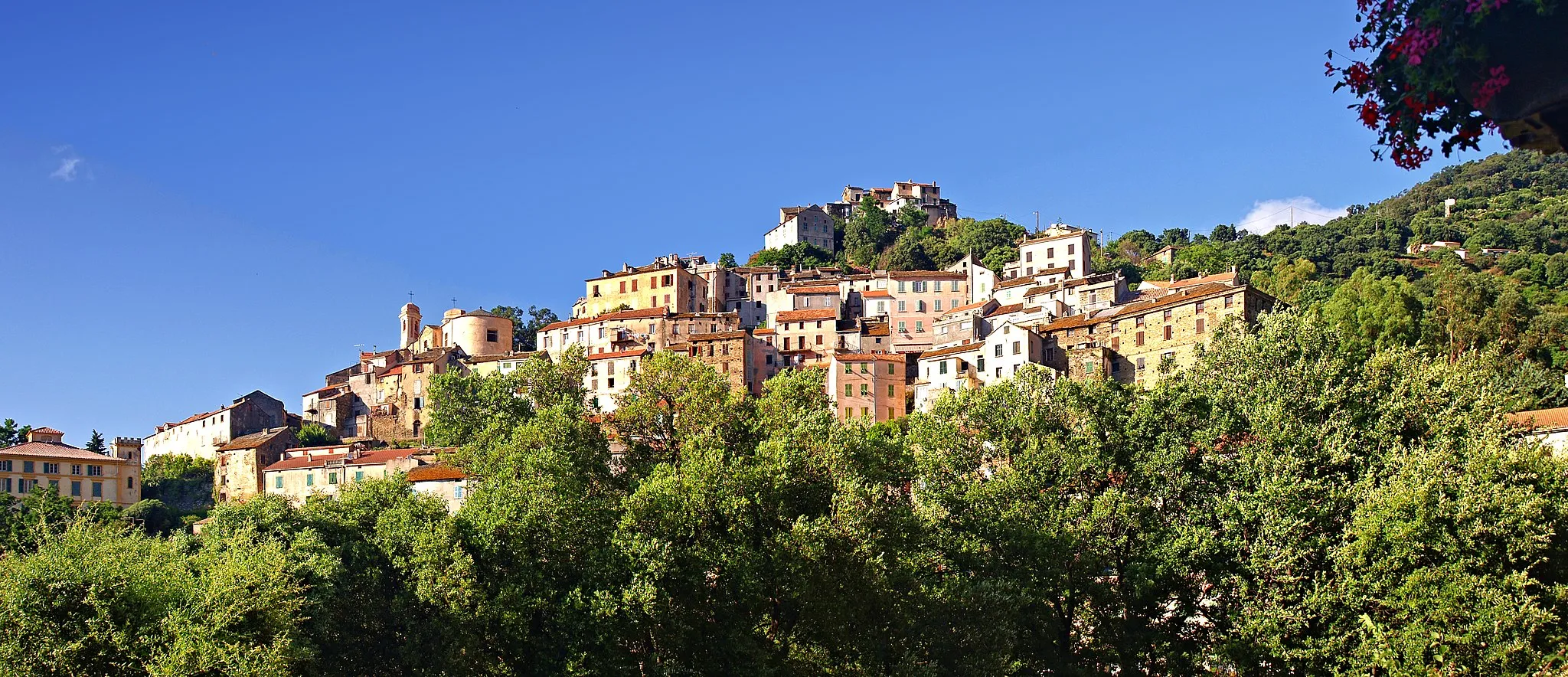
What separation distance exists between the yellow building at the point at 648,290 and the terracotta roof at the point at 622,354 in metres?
13.3

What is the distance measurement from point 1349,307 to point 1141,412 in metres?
38.8

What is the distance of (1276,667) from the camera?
33188 millimetres

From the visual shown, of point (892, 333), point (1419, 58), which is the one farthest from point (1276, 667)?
point (892, 333)

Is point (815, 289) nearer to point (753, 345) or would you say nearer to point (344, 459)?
point (753, 345)

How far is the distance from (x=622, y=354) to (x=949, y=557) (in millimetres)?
57620

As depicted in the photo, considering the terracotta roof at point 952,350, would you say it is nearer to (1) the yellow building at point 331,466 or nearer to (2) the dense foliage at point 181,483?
(1) the yellow building at point 331,466

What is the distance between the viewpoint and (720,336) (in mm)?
87875

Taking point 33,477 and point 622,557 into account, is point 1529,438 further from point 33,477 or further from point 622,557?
point 33,477

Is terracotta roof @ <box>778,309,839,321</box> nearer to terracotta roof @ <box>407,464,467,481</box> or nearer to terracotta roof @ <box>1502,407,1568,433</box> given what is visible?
terracotta roof @ <box>407,464,467,481</box>

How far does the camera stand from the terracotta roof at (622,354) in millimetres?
90438

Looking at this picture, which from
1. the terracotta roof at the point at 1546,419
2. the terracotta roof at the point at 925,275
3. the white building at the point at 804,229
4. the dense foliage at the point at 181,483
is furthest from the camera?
the white building at the point at 804,229

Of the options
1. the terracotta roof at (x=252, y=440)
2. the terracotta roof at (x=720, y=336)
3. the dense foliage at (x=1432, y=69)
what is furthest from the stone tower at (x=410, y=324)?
the dense foliage at (x=1432, y=69)

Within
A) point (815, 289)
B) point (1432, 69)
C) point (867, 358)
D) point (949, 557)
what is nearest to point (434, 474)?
point (867, 358)

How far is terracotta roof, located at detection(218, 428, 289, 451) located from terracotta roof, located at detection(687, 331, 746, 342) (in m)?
28.2
